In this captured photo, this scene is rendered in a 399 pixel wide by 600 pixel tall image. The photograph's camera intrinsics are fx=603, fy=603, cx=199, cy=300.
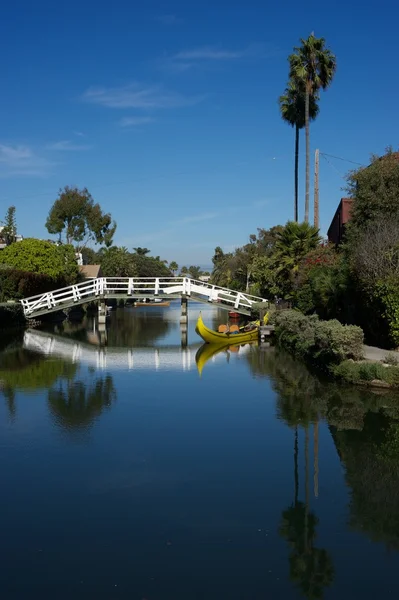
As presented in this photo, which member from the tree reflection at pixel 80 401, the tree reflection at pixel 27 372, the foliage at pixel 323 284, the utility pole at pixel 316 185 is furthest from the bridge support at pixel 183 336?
the tree reflection at pixel 80 401

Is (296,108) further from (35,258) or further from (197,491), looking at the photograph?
(197,491)

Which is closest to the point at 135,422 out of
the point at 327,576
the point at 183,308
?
the point at 327,576

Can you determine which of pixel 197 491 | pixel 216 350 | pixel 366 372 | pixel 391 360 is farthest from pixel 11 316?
pixel 197 491

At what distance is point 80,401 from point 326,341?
8791 mm

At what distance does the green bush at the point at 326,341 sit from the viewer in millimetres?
20177

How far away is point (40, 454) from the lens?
13.0m

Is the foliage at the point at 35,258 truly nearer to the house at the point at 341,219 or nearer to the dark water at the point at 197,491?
the house at the point at 341,219

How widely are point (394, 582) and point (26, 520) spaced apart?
5539mm

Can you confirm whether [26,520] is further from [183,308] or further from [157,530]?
[183,308]

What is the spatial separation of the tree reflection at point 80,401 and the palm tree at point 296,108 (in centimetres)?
3129

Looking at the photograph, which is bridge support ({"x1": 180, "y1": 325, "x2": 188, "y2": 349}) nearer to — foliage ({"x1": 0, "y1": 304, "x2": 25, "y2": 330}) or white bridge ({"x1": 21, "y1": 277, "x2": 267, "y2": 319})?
white bridge ({"x1": 21, "y1": 277, "x2": 267, "y2": 319})

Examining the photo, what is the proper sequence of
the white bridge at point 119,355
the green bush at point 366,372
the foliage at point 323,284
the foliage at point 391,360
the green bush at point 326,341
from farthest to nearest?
the foliage at point 323,284 → the white bridge at point 119,355 → the green bush at point 326,341 → the foliage at point 391,360 → the green bush at point 366,372

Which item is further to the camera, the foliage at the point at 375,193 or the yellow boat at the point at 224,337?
the yellow boat at the point at 224,337

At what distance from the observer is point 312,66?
4194 centimetres
